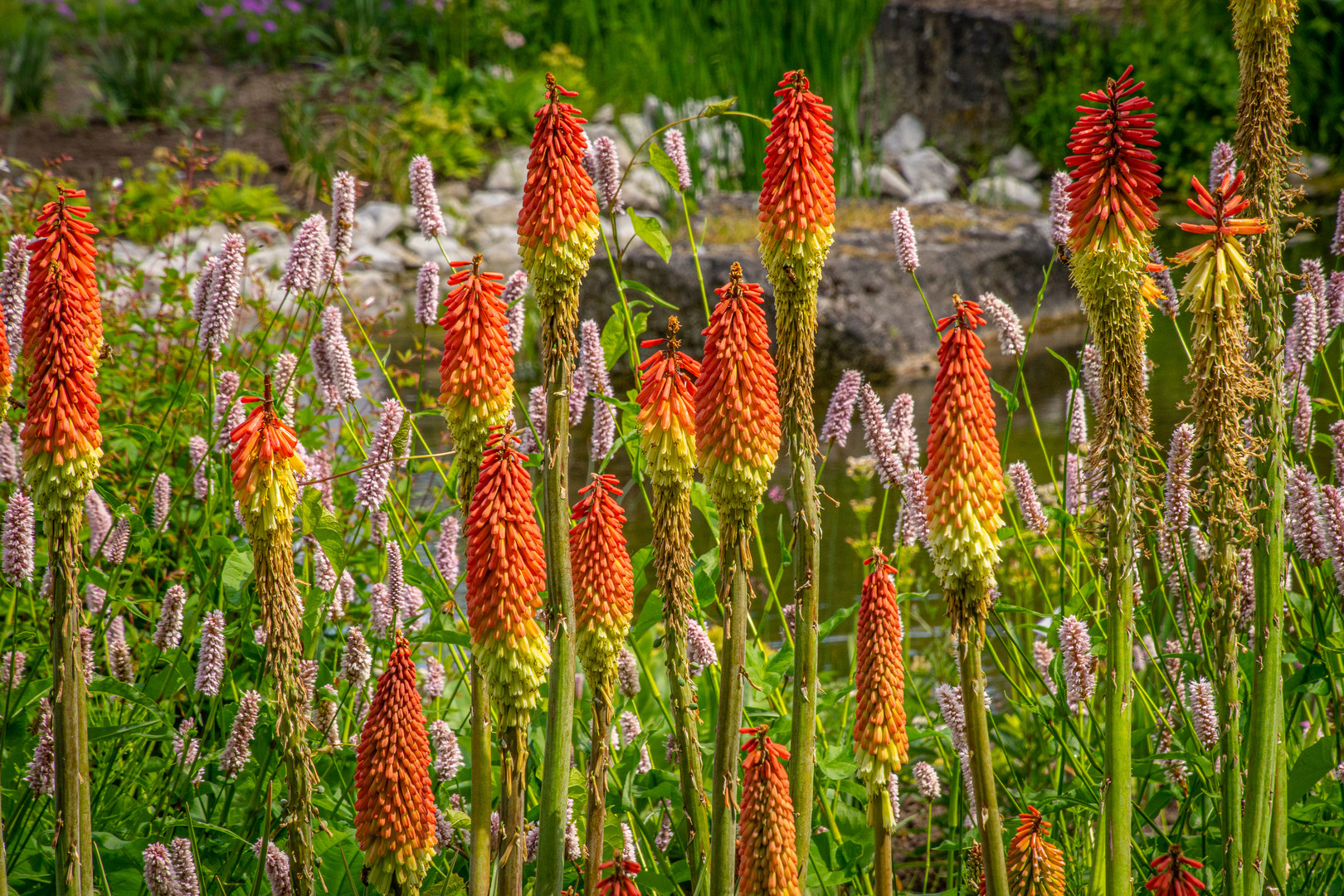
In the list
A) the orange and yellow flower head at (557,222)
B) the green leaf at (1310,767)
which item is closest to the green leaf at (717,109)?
the orange and yellow flower head at (557,222)

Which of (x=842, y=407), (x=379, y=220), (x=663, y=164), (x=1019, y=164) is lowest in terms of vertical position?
(x=842, y=407)

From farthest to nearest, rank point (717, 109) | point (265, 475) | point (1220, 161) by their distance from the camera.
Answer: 1. point (1220, 161)
2. point (717, 109)
3. point (265, 475)

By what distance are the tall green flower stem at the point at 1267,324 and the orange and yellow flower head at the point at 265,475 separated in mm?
1501

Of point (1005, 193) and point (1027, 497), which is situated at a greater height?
point (1005, 193)

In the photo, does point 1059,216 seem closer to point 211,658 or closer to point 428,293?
point 428,293

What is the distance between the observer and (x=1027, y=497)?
102 inches

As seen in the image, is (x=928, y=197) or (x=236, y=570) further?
(x=928, y=197)

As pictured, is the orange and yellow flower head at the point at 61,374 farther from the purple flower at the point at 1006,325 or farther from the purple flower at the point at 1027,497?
the purple flower at the point at 1027,497

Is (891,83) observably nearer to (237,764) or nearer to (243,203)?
(243,203)

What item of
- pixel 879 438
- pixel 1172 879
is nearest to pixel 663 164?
pixel 879 438

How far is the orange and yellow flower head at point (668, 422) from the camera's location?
170 cm

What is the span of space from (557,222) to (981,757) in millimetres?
893

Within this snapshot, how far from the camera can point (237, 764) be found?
2.10 metres

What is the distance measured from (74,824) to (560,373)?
902mm
